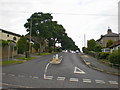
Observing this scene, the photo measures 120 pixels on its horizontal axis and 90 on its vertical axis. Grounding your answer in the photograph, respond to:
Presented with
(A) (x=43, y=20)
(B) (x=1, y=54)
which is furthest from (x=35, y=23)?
(B) (x=1, y=54)

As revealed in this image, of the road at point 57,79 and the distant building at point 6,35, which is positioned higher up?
the distant building at point 6,35

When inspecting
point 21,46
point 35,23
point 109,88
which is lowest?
point 109,88

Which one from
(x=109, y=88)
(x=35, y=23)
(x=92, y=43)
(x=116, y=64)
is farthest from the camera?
(x=92, y=43)

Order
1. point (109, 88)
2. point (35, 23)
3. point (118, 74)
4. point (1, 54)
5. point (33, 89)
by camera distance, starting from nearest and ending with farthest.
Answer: point (33, 89), point (109, 88), point (118, 74), point (1, 54), point (35, 23)

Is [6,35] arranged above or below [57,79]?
above

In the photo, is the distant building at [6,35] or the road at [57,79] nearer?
the road at [57,79]

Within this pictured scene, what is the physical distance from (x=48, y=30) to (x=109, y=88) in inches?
1171

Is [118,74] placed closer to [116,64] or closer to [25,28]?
[116,64]

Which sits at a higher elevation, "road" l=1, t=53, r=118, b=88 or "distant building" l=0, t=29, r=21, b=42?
"distant building" l=0, t=29, r=21, b=42

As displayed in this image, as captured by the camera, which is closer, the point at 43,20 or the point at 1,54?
the point at 1,54

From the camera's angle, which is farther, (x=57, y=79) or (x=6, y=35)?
(x=6, y=35)

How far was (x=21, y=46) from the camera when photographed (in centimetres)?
2650

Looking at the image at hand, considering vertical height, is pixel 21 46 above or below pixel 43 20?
below

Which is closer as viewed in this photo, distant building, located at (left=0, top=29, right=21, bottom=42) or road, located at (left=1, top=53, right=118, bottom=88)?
road, located at (left=1, top=53, right=118, bottom=88)
